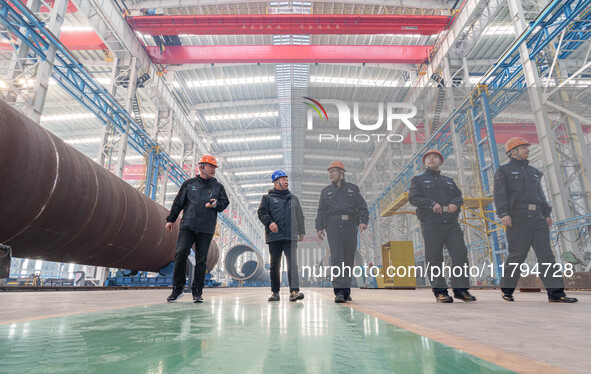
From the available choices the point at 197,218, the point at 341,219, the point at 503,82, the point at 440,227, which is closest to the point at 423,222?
the point at 440,227

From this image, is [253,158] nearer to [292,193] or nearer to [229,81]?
[229,81]

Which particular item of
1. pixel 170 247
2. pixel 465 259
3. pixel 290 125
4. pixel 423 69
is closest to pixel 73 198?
pixel 170 247

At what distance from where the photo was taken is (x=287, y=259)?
3994 millimetres

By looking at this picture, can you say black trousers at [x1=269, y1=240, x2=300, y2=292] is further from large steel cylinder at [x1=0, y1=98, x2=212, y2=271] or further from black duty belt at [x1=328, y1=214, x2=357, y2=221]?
large steel cylinder at [x1=0, y1=98, x2=212, y2=271]

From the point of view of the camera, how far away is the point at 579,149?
9.93m

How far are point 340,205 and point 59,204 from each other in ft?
10.4

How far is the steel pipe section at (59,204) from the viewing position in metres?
3.31

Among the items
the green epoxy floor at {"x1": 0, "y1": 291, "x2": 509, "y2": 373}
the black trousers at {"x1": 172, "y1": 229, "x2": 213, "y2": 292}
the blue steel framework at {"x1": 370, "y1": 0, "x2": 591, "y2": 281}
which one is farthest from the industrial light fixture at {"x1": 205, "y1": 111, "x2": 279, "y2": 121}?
the green epoxy floor at {"x1": 0, "y1": 291, "x2": 509, "y2": 373}

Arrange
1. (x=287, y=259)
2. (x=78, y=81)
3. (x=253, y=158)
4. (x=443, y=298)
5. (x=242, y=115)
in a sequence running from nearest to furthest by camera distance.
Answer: (x=443, y=298)
(x=287, y=259)
(x=78, y=81)
(x=242, y=115)
(x=253, y=158)

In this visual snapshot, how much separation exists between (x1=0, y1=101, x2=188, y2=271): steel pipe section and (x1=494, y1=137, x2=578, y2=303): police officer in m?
4.86

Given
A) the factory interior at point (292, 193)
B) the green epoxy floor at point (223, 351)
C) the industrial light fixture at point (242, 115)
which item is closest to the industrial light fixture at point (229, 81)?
the factory interior at point (292, 193)

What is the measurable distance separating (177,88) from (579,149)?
1728 cm

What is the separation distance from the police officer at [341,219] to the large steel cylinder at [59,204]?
2913 millimetres

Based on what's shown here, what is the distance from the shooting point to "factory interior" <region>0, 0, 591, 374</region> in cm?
109
